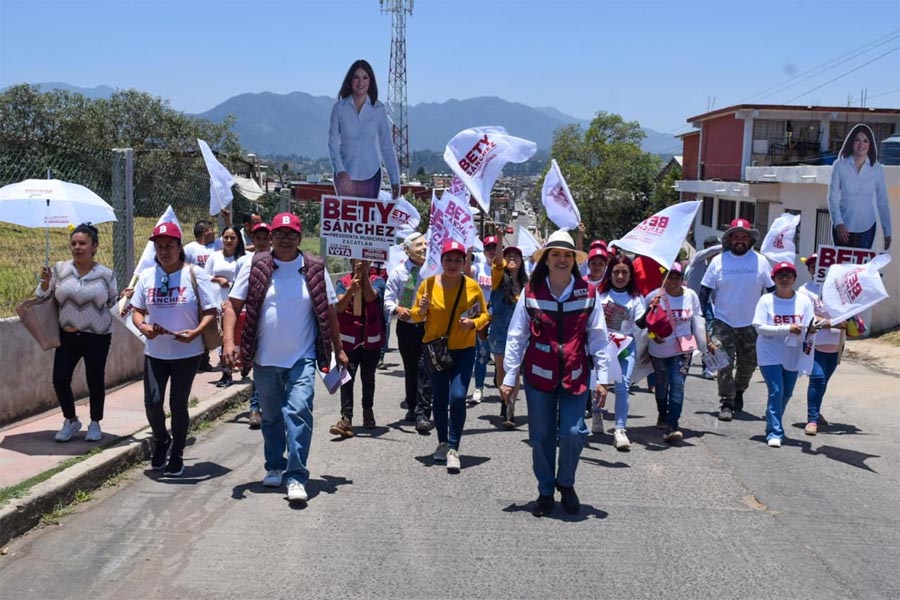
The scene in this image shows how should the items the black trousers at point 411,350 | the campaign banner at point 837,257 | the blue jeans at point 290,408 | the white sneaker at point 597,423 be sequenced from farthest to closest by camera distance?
the campaign banner at point 837,257, the black trousers at point 411,350, the white sneaker at point 597,423, the blue jeans at point 290,408

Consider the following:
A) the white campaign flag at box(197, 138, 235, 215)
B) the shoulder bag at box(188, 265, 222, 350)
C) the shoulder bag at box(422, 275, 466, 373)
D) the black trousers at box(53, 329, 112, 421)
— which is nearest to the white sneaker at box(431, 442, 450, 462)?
the shoulder bag at box(422, 275, 466, 373)

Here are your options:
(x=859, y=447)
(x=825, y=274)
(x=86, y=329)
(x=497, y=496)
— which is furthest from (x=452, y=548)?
(x=825, y=274)

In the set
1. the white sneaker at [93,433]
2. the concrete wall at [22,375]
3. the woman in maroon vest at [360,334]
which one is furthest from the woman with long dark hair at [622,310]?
the concrete wall at [22,375]

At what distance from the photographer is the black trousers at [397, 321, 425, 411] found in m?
9.06

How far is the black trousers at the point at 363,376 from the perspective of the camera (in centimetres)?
862

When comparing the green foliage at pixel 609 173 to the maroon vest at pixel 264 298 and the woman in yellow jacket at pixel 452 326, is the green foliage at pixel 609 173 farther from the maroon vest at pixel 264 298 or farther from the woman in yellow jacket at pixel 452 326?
the maroon vest at pixel 264 298

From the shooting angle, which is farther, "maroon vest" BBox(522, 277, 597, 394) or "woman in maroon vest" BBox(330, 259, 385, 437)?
"woman in maroon vest" BBox(330, 259, 385, 437)

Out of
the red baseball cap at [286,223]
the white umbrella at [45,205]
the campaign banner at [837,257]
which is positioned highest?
the white umbrella at [45,205]

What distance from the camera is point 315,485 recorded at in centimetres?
686

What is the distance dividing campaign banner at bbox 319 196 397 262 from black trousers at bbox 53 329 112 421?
2215 mm

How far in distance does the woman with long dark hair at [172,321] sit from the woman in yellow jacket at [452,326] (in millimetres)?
1779

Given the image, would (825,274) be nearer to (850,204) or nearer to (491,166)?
(850,204)

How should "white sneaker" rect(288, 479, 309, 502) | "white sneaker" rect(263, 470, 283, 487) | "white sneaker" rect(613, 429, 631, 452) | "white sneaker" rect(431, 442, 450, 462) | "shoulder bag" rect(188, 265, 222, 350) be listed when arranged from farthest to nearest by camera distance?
"white sneaker" rect(613, 429, 631, 452) → "white sneaker" rect(431, 442, 450, 462) → "shoulder bag" rect(188, 265, 222, 350) → "white sneaker" rect(263, 470, 283, 487) → "white sneaker" rect(288, 479, 309, 502)

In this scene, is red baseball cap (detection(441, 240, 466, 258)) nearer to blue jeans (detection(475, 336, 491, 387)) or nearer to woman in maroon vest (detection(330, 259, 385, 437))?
woman in maroon vest (detection(330, 259, 385, 437))
